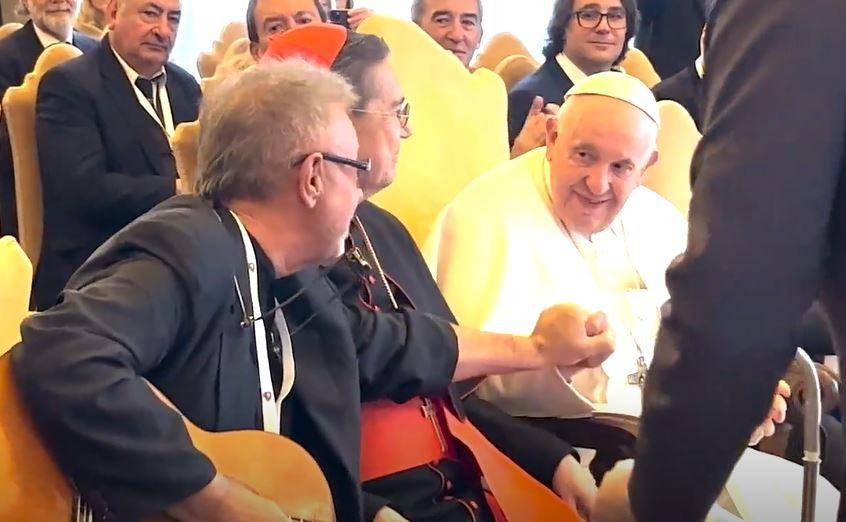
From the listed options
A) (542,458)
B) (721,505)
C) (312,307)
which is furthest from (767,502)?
(312,307)

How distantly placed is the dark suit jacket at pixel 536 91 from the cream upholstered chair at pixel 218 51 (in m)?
1.37

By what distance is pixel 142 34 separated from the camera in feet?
10.9

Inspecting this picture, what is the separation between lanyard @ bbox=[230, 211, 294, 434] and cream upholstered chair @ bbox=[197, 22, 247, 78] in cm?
302

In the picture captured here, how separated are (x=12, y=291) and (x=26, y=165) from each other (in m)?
1.95

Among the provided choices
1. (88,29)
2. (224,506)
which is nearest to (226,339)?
(224,506)

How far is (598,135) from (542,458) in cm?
70

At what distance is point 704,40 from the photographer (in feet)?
3.25

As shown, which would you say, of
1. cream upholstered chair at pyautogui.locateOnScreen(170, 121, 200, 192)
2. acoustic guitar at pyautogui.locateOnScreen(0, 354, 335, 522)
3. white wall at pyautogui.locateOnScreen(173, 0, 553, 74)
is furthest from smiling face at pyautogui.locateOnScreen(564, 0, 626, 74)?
white wall at pyautogui.locateOnScreen(173, 0, 553, 74)

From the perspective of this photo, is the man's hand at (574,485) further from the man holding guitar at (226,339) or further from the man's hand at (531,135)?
the man's hand at (531,135)

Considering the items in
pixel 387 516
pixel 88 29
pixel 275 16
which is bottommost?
pixel 387 516

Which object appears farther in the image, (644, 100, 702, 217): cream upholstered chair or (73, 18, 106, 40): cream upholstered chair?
(73, 18, 106, 40): cream upholstered chair

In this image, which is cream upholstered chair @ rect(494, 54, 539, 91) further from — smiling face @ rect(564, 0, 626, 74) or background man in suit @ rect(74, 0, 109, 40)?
background man in suit @ rect(74, 0, 109, 40)

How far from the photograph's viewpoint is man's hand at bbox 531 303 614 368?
1.85m

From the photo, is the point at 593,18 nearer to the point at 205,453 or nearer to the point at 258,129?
the point at 258,129
